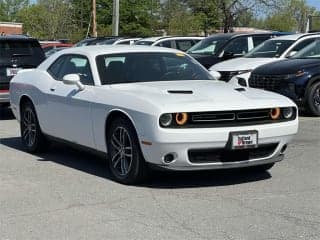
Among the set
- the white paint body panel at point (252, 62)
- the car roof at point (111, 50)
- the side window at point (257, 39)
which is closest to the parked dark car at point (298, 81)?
the white paint body panel at point (252, 62)

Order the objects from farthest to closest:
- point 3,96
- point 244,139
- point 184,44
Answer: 1. point 184,44
2. point 3,96
3. point 244,139

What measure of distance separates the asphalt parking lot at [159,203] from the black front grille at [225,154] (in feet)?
1.03

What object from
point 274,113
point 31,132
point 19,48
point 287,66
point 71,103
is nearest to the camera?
point 274,113

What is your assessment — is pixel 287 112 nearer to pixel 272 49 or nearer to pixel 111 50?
pixel 111 50

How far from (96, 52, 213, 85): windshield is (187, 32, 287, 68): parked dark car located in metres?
8.69

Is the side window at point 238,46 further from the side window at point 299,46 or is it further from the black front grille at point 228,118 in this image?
the black front grille at point 228,118

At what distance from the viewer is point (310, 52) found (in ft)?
46.0

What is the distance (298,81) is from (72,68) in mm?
5681

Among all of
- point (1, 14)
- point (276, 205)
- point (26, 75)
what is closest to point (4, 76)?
point (26, 75)

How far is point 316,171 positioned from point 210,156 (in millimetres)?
1647

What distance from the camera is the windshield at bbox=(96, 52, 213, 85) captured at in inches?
311

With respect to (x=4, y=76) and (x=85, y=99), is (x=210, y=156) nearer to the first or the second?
(x=85, y=99)

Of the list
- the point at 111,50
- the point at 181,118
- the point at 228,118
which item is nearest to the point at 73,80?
the point at 111,50

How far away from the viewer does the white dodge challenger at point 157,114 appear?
662 cm
